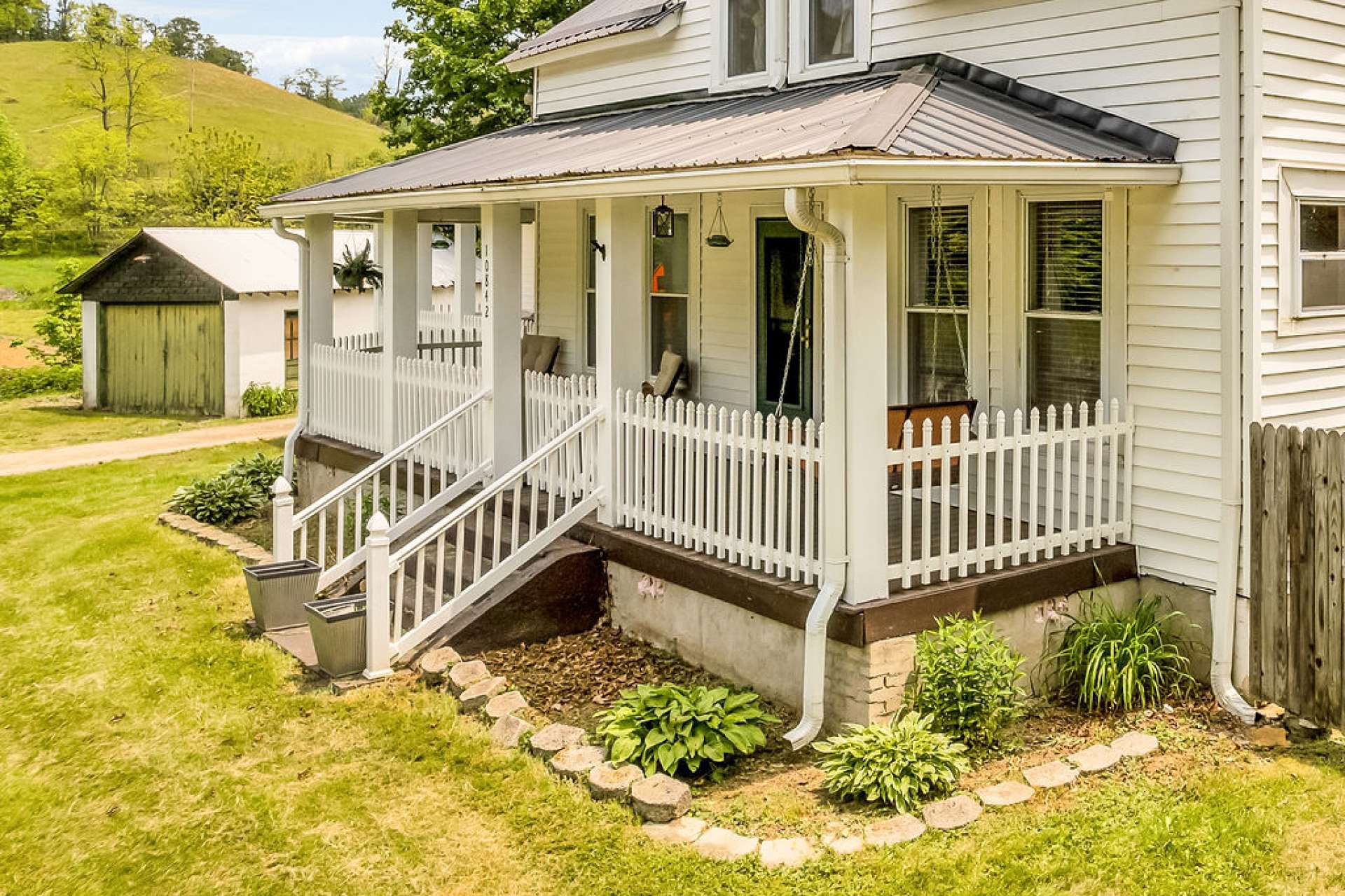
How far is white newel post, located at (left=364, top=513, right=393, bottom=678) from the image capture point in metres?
7.91

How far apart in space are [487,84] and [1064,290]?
19134 millimetres

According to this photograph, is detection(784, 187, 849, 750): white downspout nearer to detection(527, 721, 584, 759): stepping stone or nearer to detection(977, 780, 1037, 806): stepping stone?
detection(977, 780, 1037, 806): stepping stone

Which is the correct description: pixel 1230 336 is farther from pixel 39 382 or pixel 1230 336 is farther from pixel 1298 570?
pixel 39 382

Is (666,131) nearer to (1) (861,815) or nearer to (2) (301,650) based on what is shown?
(2) (301,650)

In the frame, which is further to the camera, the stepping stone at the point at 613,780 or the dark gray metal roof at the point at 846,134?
the dark gray metal roof at the point at 846,134

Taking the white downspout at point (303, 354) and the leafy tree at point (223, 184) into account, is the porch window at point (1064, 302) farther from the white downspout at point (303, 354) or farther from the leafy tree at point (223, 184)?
the leafy tree at point (223, 184)

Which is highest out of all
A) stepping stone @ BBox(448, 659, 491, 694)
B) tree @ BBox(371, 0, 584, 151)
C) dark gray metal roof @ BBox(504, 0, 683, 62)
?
tree @ BBox(371, 0, 584, 151)

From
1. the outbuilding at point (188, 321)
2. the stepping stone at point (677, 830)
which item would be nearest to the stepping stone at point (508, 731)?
the stepping stone at point (677, 830)

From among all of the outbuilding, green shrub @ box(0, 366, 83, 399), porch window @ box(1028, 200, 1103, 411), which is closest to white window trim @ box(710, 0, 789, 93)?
porch window @ box(1028, 200, 1103, 411)

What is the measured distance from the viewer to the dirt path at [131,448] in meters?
18.5

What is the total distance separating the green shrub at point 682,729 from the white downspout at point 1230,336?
2976 millimetres

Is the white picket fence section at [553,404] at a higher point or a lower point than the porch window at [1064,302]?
lower

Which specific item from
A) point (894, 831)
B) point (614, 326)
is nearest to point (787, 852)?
point (894, 831)

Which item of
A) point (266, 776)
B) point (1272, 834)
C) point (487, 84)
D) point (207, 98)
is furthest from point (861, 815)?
point (207, 98)
